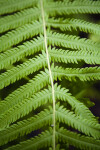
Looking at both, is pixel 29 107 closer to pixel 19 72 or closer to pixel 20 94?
pixel 20 94

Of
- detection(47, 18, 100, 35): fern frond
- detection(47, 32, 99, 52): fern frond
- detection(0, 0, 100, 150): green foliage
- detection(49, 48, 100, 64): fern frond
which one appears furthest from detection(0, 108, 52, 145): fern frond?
detection(47, 18, 100, 35): fern frond

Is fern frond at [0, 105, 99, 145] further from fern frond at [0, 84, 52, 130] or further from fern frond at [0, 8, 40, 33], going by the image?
fern frond at [0, 8, 40, 33]

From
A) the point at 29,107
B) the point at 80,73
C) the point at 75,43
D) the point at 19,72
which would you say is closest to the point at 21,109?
the point at 29,107

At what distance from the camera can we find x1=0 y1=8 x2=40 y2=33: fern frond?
49.5 inches

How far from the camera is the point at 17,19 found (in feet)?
4.19

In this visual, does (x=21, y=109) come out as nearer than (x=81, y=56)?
Yes

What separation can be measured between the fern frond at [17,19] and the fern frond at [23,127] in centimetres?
79

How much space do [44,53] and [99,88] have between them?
4.51 ft

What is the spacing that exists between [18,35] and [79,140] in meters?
0.96

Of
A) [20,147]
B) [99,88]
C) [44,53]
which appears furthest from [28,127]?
[99,88]

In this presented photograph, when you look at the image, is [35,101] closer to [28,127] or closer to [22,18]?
[28,127]

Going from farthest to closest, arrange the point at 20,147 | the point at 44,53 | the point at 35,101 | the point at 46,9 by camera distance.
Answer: the point at 46,9, the point at 44,53, the point at 35,101, the point at 20,147

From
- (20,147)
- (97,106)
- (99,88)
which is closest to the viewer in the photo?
(20,147)

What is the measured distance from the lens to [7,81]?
45.1 inches
